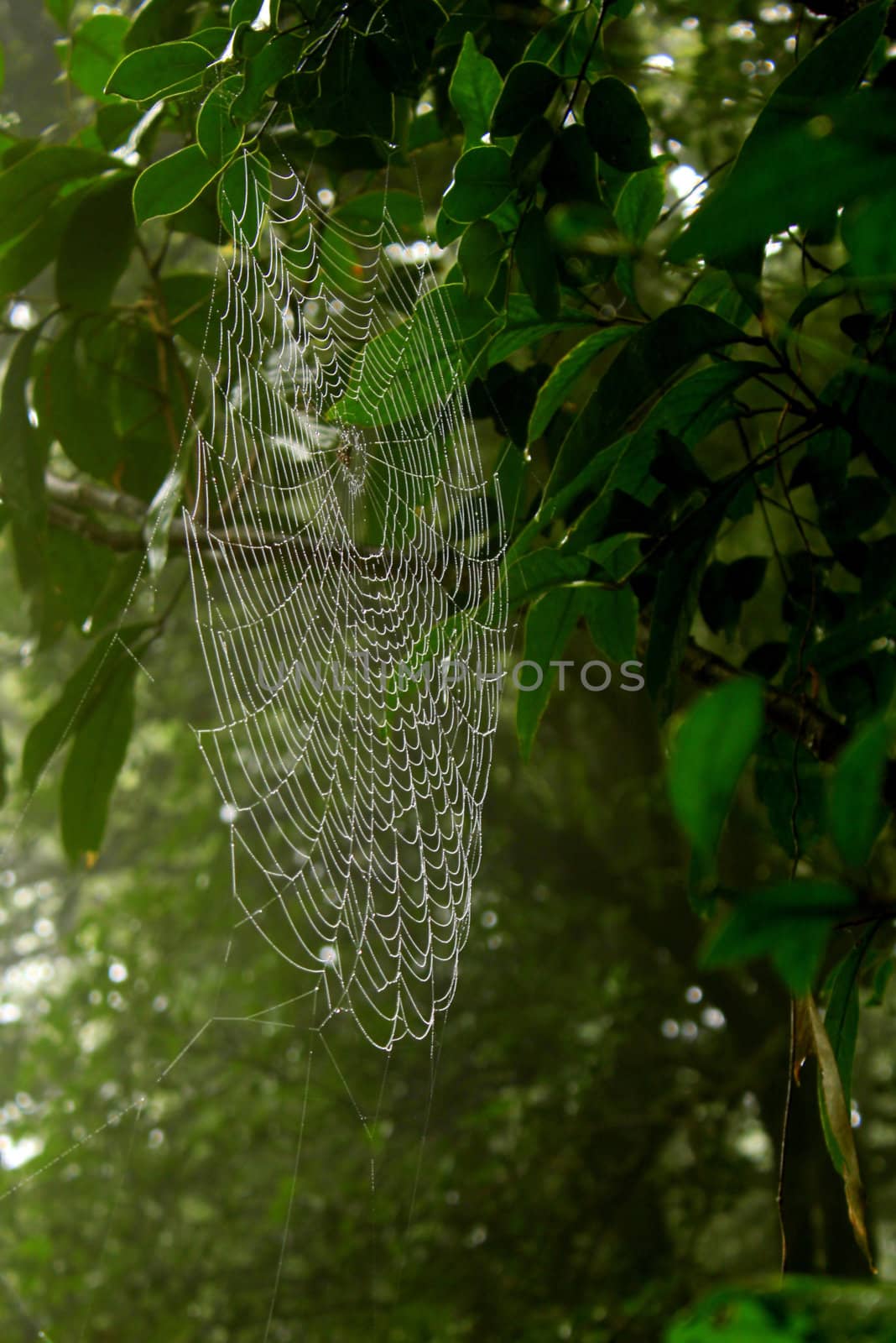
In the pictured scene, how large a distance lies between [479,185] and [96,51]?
1.61 ft

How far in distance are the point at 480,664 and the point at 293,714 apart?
0.64 m

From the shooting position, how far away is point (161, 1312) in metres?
1.99

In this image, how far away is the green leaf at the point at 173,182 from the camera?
0.54 m

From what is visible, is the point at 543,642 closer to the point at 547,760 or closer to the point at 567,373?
the point at 567,373

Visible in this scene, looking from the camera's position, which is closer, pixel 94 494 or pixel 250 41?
pixel 250 41

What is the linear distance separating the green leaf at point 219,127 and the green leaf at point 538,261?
157mm

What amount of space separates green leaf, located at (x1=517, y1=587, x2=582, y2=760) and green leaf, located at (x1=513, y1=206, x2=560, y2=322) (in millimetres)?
141

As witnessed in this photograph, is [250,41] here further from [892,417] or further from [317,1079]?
[317,1079]

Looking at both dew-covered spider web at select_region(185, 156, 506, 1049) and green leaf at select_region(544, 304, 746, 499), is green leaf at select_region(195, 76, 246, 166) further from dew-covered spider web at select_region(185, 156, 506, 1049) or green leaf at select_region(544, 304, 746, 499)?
green leaf at select_region(544, 304, 746, 499)

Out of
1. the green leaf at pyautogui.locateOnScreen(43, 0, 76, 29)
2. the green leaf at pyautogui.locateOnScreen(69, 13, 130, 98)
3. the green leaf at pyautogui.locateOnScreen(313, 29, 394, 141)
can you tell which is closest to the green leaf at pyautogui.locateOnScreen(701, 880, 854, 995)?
the green leaf at pyautogui.locateOnScreen(313, 29, 394, 141)

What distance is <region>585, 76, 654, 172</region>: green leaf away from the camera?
476 millimetres

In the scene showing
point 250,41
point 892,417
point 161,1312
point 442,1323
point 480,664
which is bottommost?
point 161,1312

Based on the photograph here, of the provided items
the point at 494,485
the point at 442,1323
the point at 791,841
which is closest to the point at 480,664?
the point at 494,485

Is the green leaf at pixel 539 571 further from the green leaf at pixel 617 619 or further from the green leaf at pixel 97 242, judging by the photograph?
the green leaf at pixel 97 242
